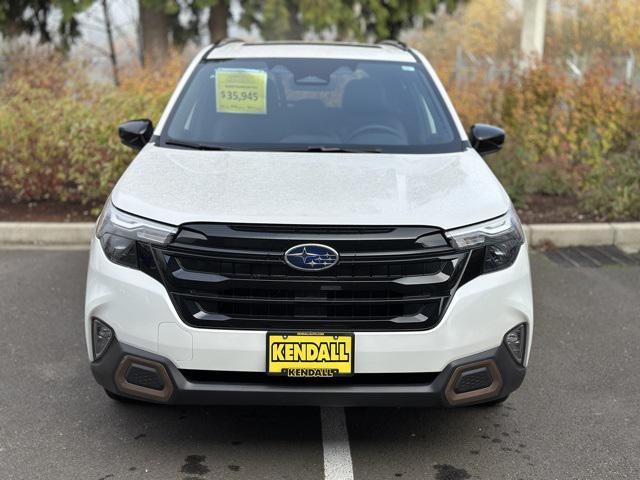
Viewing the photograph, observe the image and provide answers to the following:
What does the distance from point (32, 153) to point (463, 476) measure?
6.06m

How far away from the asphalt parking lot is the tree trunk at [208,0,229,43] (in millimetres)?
12400

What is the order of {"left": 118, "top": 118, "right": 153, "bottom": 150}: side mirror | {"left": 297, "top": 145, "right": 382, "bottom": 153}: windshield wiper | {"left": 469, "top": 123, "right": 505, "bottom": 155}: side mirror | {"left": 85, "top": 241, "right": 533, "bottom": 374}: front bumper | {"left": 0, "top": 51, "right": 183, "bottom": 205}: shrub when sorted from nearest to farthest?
{"left": 85, "top": 241, "right": 533, "bottom": 374}: front bumper → {"left": 297, "top": 145, "right": 382, "bottom": 153}: windshield wiper → {"left": 469, "top": 123, "right": 505, "bottom": 155}: side mirror → {"left": 118, "top": 118, "right": 153, "bottom": 150}: side mirror → {"left": 0, "top": 51, "right": 183, "bottom": 205}: shrub

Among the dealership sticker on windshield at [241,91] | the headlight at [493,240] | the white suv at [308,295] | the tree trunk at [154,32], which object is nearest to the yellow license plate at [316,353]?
the white suv at [308,295]

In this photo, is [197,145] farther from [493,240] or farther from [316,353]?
[493,240]

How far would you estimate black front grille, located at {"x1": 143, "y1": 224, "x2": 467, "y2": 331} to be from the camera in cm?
337

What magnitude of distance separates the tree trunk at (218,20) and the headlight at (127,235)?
13.6 m

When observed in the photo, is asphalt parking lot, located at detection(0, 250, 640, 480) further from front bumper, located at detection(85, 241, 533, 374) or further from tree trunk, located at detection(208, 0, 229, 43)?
tree trunk, located at detection(208, 0, 229, 43)

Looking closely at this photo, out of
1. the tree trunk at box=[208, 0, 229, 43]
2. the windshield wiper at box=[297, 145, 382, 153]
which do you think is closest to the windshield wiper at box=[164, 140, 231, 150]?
the windshield wiper at box=[297, 145, 382, 153]

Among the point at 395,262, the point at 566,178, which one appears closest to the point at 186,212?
the point at 395,262

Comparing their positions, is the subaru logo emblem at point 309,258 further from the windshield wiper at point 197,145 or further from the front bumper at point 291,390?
the windshield wiper at point 197,145

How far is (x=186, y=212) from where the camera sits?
11.4ft

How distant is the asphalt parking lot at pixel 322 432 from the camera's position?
3.69 m

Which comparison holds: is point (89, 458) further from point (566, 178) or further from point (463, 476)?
point (566, 178)

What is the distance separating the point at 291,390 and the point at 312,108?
206 centimetres
